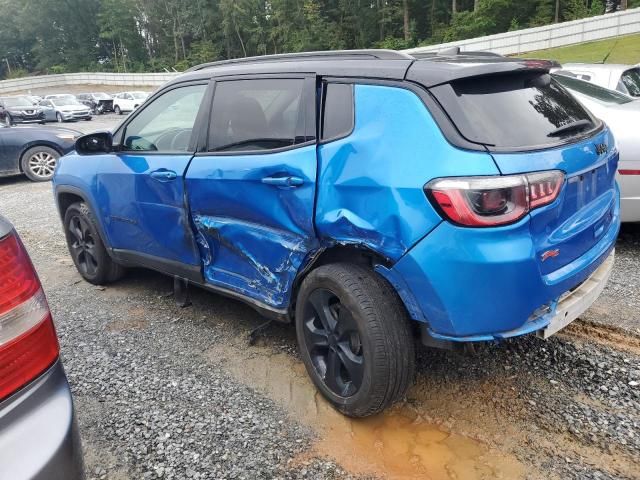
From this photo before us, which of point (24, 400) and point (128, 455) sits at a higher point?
point (24, 400)

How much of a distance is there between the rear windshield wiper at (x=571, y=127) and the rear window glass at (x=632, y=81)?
432cm

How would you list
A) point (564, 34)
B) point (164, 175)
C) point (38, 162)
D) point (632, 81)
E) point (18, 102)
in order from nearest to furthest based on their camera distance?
point (164, 175), point (632, 81), point (38, 162), point (18, 102), point (564, 34)

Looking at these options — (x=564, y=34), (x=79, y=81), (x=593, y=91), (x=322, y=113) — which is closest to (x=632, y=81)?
(x=593, y=91)

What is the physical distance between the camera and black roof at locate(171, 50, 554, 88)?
2.40m

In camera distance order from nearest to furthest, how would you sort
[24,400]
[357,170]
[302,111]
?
[24,400]
[357,170]
[302,111]

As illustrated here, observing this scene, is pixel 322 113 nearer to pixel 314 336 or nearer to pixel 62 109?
pixel 314 336

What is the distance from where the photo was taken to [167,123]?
375 cm

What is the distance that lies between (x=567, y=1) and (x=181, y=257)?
148 ft

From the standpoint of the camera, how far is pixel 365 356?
250cm

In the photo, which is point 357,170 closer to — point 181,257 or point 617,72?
point 181,257

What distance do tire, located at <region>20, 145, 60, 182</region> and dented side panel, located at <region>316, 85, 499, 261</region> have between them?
9.47 meters

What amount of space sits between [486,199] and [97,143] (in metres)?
3.10

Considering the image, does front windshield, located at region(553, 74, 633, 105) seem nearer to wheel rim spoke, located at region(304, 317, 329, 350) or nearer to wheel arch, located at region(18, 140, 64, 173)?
wheel rim spoke, located at region(304, 317, 329, 350)

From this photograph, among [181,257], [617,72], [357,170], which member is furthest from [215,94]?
[617,72]
